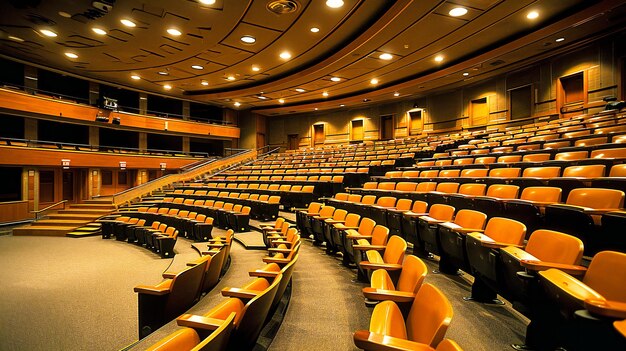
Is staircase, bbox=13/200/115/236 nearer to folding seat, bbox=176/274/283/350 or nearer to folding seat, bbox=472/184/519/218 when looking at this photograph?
folding seat, bbox=176/274/283/350

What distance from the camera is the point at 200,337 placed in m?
0.94

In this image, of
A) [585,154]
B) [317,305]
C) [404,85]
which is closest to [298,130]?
[404,85]

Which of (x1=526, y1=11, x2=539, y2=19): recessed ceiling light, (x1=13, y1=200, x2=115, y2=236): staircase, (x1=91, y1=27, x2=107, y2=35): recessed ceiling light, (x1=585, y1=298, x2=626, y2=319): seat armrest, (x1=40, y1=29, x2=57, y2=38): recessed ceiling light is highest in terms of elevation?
(x1=40, y1=29, x2=57, y2=38): recessed ceiling light

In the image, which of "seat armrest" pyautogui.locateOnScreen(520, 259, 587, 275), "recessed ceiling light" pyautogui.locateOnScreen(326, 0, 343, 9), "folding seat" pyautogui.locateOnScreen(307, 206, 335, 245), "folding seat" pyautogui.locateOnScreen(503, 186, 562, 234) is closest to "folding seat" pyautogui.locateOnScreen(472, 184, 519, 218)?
"folding seat" pyautogui.locateOnScreen(503, 186, 562, 234)

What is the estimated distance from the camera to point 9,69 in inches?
276

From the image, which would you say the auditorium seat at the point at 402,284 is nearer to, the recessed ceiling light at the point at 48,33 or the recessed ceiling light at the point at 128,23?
the recessed ceiling light at the point at 128,23

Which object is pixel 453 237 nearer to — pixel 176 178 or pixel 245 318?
pixel 245 318

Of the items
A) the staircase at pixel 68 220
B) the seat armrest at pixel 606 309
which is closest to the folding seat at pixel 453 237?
the seat armrest at pixel 606 309

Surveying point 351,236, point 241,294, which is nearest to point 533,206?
point 351,236

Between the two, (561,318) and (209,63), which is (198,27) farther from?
(561,318)

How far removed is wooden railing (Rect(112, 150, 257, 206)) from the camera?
7043 millimetres

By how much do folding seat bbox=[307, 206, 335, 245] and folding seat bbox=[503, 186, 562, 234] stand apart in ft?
4.50

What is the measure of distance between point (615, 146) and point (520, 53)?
3831 millimetres

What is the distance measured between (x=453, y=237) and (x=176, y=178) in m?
7.90
